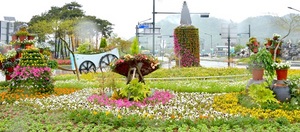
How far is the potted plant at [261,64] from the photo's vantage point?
8688mm

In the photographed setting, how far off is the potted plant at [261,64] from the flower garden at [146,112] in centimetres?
72

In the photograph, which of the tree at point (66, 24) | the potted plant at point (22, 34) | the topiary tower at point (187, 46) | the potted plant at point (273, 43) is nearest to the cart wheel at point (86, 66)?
the topiary tower at point (187, 46)

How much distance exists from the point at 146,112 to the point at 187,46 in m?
12.0

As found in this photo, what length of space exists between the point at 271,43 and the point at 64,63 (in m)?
24.2

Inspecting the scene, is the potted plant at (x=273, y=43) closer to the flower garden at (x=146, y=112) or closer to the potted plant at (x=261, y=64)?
the flower garden at (x=146, y=112)

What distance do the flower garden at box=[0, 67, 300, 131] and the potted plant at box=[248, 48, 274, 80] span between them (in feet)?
2.37

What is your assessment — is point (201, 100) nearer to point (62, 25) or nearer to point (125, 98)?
point (125, 98)

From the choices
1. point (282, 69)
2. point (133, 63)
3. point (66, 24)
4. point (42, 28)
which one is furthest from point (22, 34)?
point (42, 28)

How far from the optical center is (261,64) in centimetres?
878

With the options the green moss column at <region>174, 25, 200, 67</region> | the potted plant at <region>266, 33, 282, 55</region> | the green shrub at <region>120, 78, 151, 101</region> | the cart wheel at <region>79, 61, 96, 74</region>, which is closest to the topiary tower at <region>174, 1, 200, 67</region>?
the green moss column at <region>174, 25, 200, 67</region>

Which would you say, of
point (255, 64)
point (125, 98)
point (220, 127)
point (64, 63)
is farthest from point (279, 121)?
point (64, 63)

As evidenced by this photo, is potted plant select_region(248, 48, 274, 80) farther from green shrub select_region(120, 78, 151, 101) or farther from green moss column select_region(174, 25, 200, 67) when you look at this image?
green moss column select_region(174, 25, 200, 67)

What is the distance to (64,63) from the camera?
3272 cm

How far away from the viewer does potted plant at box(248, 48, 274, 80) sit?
342 inches
